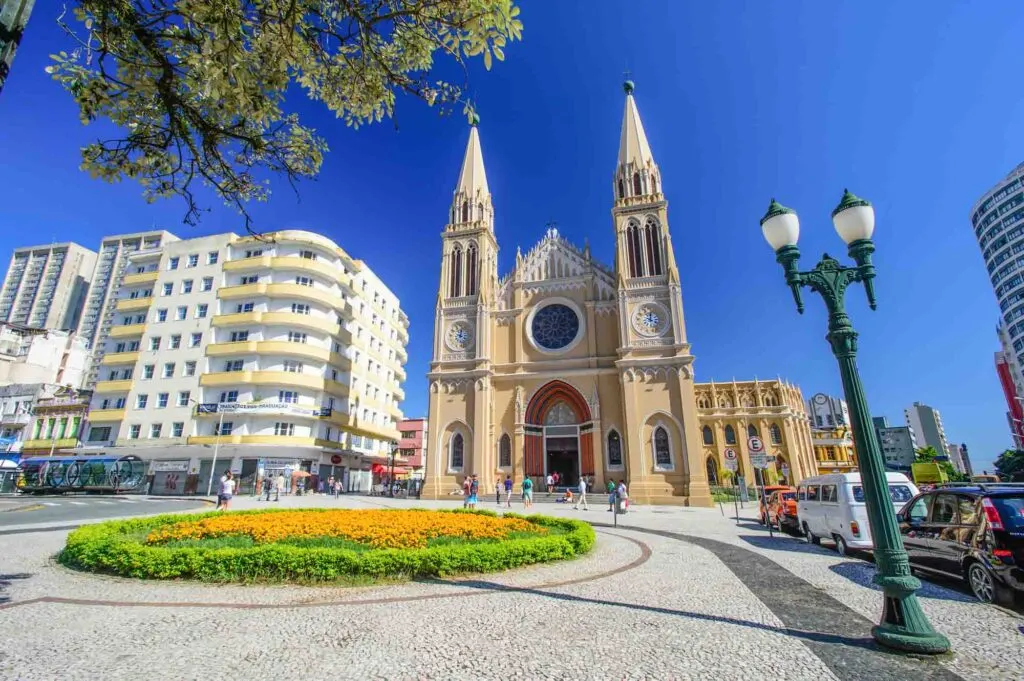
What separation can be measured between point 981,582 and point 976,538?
22.4 inches

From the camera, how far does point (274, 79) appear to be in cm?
450

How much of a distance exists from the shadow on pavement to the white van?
89 centimetres

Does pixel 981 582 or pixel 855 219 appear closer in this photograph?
pixel 855 219

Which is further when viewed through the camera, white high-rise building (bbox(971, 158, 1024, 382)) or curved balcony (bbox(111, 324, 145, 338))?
white high-rise building (bbox(971, 158, 1024, 382))

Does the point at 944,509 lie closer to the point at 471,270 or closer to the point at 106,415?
the point at 471,270

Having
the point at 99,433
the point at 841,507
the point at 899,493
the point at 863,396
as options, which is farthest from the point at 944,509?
the point at 99,433

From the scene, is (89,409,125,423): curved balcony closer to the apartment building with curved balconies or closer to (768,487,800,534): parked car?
the apartment building with curved balconies

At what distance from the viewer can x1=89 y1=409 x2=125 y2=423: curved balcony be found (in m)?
33.2

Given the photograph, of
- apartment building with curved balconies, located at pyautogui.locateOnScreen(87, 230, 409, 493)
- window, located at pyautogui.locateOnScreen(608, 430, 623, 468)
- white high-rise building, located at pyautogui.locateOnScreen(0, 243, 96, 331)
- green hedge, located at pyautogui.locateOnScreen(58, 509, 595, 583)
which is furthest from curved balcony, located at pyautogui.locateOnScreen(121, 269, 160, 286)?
white high-rise building, located at pyautogui.locateOnScreen(0, 243, 96, 331)

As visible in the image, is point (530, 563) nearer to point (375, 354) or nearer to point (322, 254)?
point (322, 254)

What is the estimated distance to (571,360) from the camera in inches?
1233

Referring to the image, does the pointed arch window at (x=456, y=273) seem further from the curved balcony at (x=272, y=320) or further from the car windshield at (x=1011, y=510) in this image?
the car windshield at (x=1011, y=510)

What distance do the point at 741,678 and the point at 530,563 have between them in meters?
4.92

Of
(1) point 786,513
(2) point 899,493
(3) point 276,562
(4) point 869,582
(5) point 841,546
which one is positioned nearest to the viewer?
(3) point 276,562
